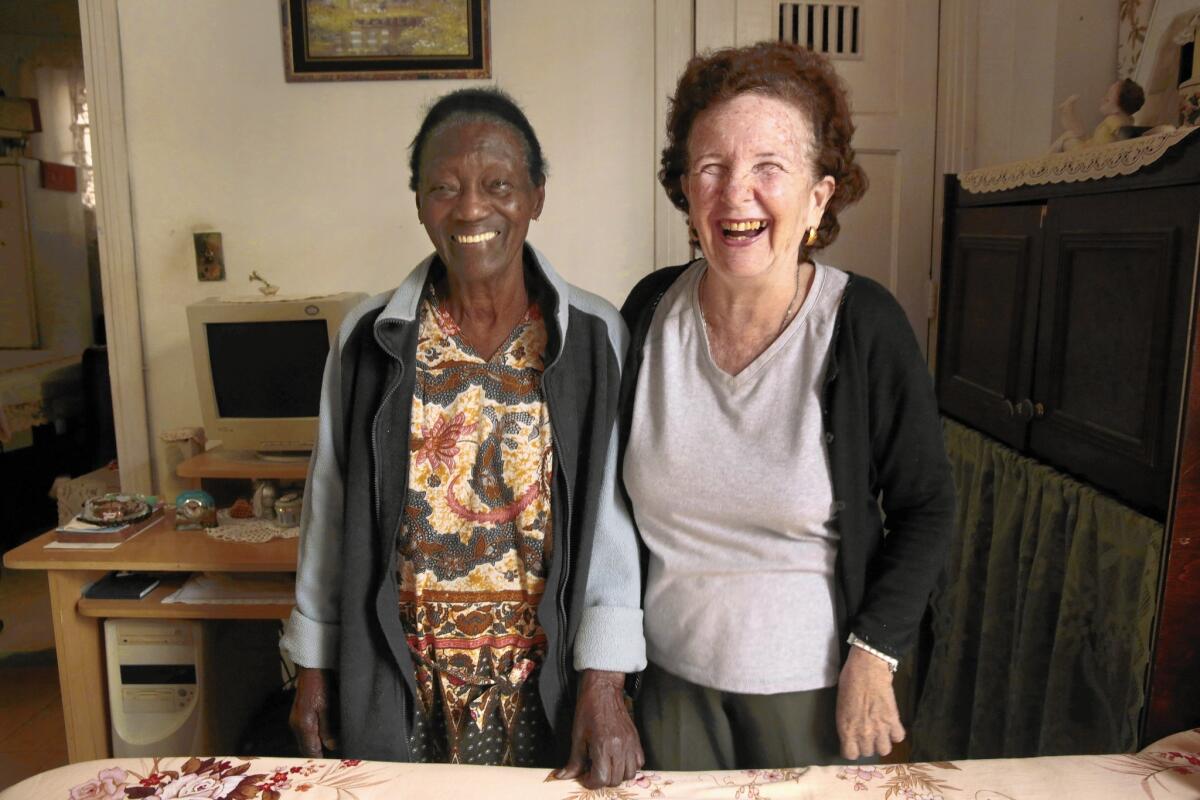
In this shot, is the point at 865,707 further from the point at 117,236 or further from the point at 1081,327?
the point at 117,236

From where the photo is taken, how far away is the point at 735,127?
3.56ft

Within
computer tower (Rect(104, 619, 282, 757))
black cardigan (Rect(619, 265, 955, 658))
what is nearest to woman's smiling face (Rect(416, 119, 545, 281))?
black cardigan (Rect(619, 265, 955, 658))

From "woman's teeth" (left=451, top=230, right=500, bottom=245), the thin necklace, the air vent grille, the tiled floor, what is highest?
the air vent grille

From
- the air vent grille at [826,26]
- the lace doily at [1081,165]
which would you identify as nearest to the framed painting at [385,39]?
the air vent grille at [826,26]

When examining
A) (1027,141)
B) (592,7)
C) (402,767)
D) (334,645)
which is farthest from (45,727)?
(1027,141)

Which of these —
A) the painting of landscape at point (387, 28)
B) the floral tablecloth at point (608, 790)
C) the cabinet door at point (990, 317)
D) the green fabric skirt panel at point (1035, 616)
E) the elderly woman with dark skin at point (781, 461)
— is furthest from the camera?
the painting of landscape at point (387, 28)

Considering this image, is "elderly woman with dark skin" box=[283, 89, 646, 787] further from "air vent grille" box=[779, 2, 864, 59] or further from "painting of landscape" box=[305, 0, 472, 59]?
"air vent grille" box=[779, 2, 864, 59]

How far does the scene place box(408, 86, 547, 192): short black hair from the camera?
3.87 ft

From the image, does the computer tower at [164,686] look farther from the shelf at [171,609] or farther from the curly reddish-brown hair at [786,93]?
the curly reddish-brown hair at [786,93]

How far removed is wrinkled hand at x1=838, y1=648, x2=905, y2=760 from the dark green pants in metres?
0.04

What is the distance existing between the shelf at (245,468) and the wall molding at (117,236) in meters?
0.39

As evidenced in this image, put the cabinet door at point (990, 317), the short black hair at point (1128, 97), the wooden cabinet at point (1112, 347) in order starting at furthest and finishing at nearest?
the cabinet door at point (990, 317)
the short black hair at point (1128, 97)
the wooden cabinet at point (1112, 347)

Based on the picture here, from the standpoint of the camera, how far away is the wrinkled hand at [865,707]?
107cm

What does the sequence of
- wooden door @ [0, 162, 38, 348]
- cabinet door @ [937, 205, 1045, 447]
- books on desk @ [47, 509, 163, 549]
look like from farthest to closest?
wooden door @ [0, 162, 38, 348]
books on desk @ [47, 509, 163, 549]
cabinet door @ [937, 205, 1045, 447]
